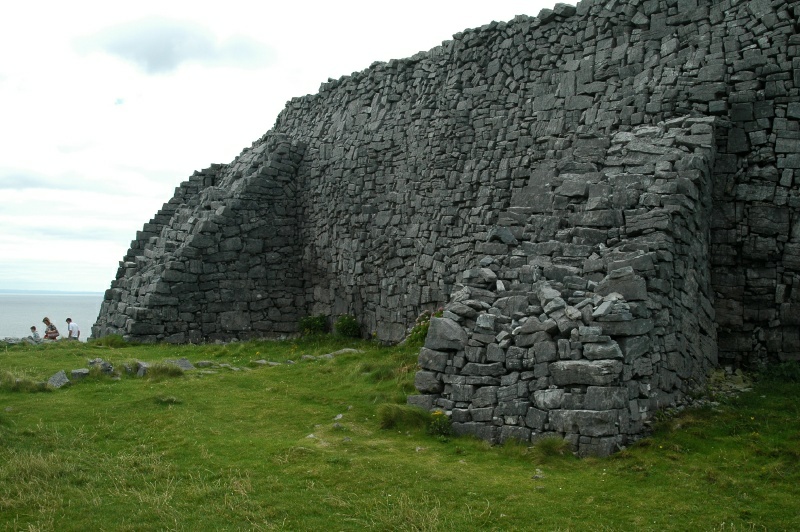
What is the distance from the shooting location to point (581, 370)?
11070mm

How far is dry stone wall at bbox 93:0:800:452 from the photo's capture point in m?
12.0

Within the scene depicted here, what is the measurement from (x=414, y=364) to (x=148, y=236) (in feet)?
51.9

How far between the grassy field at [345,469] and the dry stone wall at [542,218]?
33.5 inches

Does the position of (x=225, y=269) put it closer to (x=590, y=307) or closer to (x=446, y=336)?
(x=446, y=336)

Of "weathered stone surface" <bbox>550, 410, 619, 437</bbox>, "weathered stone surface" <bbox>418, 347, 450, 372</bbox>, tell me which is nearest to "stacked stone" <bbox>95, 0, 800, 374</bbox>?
"weathered stone surface" <bbox>550, 410, 619, 437</bbox>

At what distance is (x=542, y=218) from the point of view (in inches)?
555

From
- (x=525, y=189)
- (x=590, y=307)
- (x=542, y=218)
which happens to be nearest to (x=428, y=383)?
(x=590, y=307)

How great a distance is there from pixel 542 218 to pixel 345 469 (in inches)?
232

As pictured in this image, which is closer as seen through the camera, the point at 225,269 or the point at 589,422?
the point at 589,422

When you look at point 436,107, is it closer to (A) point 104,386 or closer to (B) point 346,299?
(B) point 346,299

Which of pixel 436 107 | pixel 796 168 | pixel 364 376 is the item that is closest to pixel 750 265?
pixel 796 168

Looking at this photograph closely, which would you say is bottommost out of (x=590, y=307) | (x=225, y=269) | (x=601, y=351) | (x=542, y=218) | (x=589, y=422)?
(x=589, y=422)

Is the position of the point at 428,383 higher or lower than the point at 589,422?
higher

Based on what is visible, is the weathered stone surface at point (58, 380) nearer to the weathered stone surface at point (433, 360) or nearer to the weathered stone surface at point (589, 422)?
the weathered stone surface at point (433, 360)
